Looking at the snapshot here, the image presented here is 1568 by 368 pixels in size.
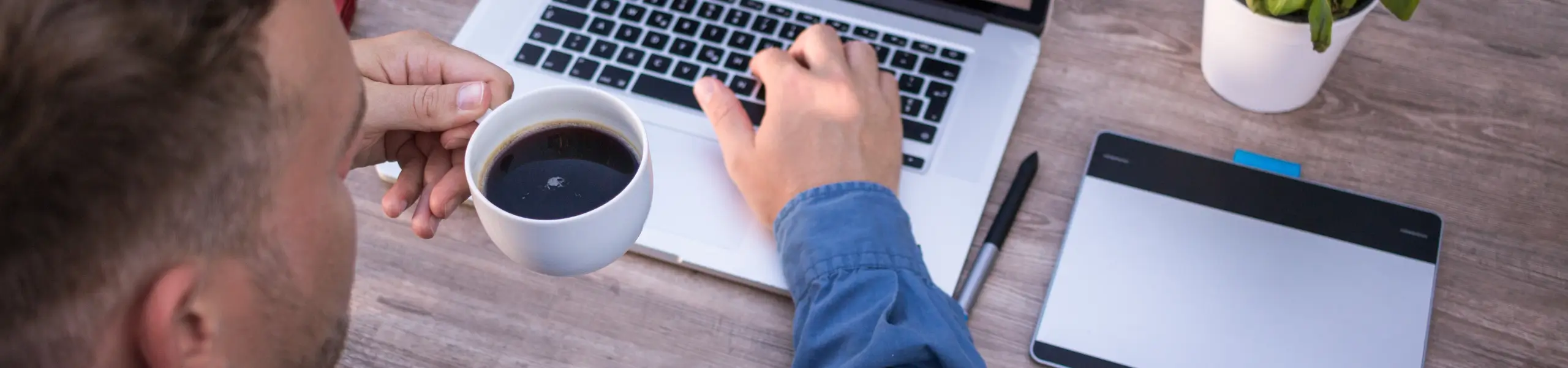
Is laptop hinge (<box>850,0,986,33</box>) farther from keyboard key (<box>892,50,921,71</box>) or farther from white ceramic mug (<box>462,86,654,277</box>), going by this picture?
white ceramic mug (<box>462,86,654,277</box>)

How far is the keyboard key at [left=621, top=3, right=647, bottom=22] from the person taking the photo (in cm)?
90

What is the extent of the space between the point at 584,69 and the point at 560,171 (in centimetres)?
23

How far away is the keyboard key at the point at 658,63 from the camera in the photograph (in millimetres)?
863

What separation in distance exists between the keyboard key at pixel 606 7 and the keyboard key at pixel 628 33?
0.02m

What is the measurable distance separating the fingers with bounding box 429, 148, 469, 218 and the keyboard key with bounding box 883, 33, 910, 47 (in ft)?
1.18

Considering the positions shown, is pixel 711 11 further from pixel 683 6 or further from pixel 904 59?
pixel 904 59

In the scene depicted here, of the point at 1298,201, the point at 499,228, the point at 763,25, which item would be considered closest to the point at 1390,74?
the point at 1298,201

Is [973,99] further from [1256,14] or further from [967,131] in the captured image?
[1256,14]

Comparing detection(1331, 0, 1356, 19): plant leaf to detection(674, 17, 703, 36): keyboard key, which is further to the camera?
detection(674, 17, 703, 36): keyboard key

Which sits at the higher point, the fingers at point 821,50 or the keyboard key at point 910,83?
the fingers at point 821,50

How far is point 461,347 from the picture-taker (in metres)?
0.73

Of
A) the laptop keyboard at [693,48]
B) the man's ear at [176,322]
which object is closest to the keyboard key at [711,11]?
the laptop keyboard at [693,48]

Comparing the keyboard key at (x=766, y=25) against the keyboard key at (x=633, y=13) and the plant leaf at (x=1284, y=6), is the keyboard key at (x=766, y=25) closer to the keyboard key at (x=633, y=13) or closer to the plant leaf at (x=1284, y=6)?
the keyboard key at (x=633, y=13)

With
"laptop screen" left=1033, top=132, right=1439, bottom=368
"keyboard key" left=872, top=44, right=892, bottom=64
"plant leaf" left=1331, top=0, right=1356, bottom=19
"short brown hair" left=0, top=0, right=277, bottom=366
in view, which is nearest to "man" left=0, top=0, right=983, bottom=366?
"short brown hair" left=0, top=0, right=277, bottom=366
